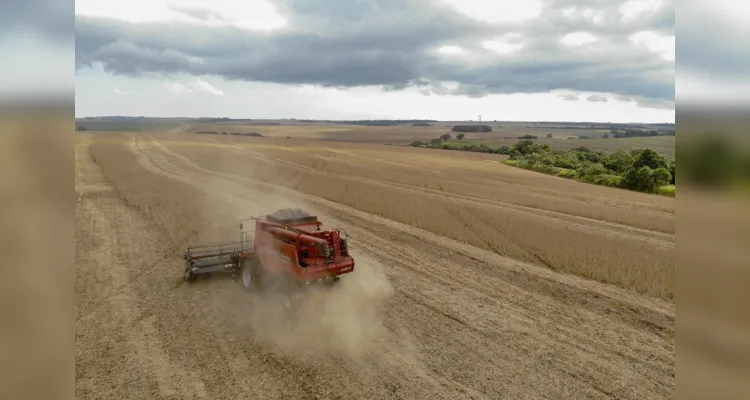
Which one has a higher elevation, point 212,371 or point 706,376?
point 706,376

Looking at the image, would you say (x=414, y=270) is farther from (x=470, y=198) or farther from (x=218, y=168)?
(x=218, y=168)

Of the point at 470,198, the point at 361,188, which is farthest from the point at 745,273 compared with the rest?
the point at 361,188

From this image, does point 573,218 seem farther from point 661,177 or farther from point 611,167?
point 611,167

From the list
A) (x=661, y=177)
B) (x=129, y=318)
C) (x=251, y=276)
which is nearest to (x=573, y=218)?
(x=661, y=177)

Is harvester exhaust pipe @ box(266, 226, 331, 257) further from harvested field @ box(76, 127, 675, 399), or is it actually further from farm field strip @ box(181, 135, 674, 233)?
farm field strip @ box(181, 135, 674, 233)

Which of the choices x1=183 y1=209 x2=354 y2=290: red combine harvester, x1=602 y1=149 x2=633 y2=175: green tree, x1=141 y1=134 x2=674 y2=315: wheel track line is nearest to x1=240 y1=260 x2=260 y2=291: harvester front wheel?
x1=183 y1=209 x2=354 y2=290: red combine harvester

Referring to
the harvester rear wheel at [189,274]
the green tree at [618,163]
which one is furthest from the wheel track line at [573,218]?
the green tree at [618,163]
